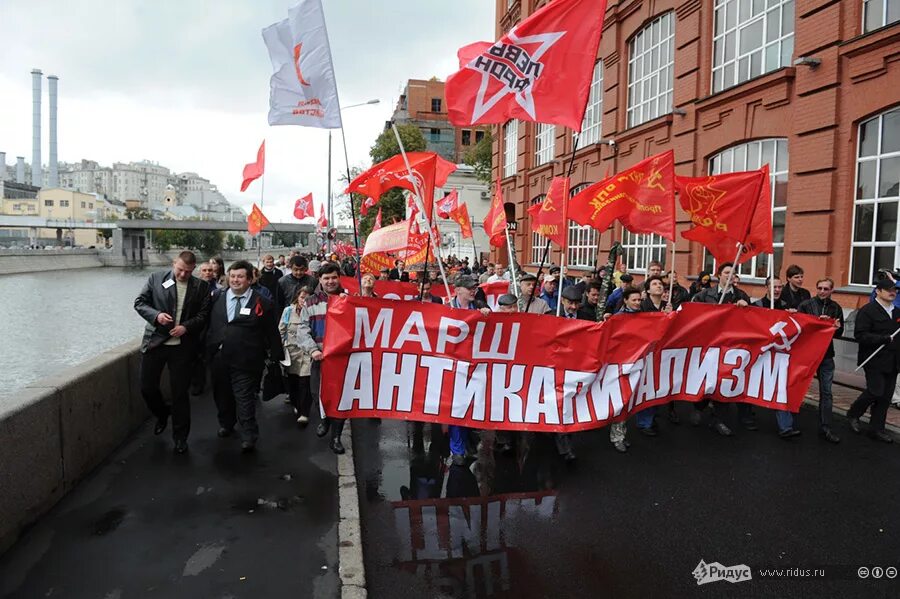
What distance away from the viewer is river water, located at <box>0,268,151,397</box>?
1727cm

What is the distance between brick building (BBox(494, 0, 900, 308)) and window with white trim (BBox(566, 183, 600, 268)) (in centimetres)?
200

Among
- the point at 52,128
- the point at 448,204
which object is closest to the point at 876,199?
the point at 448,204

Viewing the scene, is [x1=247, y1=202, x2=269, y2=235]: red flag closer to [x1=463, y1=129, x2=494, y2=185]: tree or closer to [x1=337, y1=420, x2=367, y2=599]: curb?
[x1=337, y1=420, x2=367, y2=599]: curb

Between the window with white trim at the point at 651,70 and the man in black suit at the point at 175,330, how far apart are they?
50.1ft

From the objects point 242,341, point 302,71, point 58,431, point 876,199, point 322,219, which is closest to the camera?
point 58,431

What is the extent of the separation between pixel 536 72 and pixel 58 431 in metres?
4.93

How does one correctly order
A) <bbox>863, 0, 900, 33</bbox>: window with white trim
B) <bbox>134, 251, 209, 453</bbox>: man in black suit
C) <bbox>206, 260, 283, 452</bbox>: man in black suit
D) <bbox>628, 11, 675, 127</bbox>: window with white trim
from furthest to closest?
<bbox>628, 11, 675, 127</bbox>: window with white trim < <bbox>863, 0, 900, 33</bbox>: window with white trim < <bbox>206, 260, 283, 452</bbox>: man in black suit < <bbox>134, 251, 209, 453</bbox>: man in black suit

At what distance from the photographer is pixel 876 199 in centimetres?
1122

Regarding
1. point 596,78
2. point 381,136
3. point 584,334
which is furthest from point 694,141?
point 381,136

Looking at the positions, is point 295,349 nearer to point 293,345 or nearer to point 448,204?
point 293,345

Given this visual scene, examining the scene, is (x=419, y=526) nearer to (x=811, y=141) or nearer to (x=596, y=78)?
(x=811, y=141)

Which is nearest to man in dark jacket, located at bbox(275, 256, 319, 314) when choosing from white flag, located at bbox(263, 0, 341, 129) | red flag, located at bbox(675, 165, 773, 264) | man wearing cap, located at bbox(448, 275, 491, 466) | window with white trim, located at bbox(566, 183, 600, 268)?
white flag, located at bbox(263, 0, 341, 129)

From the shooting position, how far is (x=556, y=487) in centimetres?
555

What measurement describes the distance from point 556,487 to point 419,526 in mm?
1390
